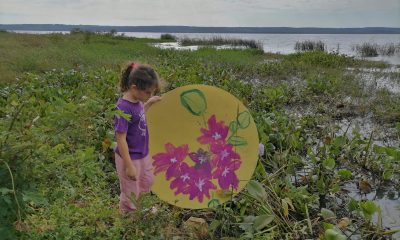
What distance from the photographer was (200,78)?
26.2 ft

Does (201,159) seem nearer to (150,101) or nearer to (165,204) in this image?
(165,204)

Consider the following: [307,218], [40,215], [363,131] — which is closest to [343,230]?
[307,218]

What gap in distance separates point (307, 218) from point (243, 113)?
92cm

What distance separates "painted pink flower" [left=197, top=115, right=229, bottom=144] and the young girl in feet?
2.14

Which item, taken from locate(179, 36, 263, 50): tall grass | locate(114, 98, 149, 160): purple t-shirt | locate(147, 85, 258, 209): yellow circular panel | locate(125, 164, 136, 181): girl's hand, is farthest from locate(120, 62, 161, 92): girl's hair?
locate(179, 36, 263, 50): tall grass

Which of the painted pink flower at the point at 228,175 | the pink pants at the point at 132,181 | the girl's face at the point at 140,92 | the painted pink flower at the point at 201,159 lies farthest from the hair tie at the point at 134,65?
the painted pink flower at the point at 228,175

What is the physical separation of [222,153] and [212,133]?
175mm

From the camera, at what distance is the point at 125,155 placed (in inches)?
110

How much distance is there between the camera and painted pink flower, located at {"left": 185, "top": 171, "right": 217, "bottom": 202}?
3448mm

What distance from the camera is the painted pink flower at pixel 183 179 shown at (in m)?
3.49

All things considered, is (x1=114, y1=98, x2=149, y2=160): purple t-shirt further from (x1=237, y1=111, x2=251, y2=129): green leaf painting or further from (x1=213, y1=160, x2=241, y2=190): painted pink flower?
(x1=237, y1=111, x2=251, y2=129): green leaf painting

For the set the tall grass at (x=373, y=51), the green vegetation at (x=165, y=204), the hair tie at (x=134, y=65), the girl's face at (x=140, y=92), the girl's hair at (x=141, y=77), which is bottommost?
the tall grass at (x=373, y=51)

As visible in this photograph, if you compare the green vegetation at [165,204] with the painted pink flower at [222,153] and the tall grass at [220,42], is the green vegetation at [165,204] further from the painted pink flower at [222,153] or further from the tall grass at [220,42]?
the tall grass at [220,42]

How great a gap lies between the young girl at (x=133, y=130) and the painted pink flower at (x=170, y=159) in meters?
0.41
